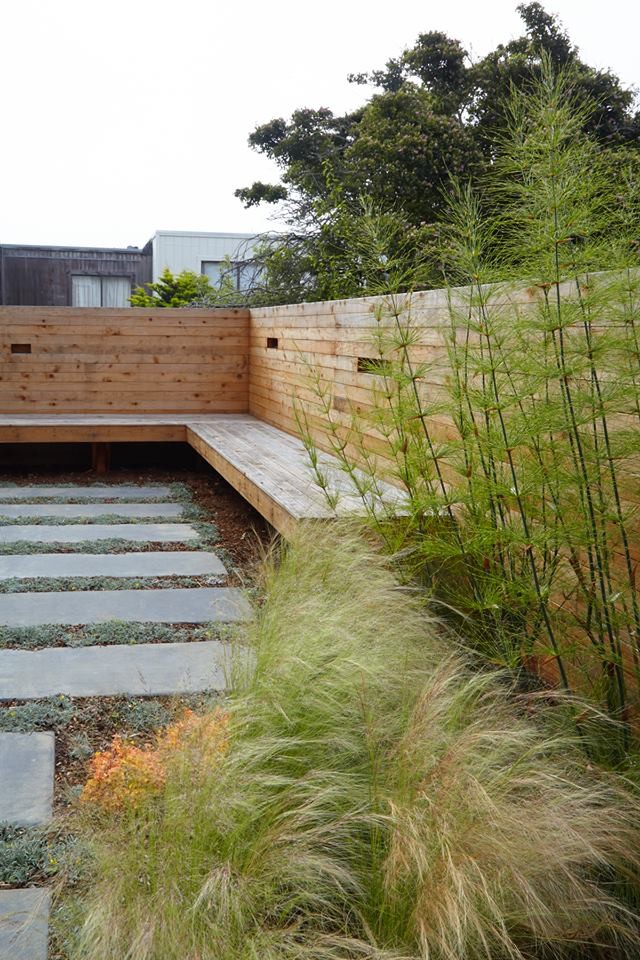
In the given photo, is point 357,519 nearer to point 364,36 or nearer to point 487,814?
point 487,814

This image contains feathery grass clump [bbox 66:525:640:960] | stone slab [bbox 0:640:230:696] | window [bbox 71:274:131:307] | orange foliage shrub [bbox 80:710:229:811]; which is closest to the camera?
feathery grass clump [bbox 66:525:640:960]

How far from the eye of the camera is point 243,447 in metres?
5.91

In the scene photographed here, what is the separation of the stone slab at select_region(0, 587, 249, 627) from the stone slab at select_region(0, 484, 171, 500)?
229 centimetres

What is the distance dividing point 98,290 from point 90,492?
11.5 m

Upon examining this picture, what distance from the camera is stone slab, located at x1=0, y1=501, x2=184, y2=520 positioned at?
18.5ft

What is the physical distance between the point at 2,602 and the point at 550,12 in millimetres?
13221

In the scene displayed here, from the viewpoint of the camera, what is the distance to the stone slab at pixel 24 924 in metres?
1.73

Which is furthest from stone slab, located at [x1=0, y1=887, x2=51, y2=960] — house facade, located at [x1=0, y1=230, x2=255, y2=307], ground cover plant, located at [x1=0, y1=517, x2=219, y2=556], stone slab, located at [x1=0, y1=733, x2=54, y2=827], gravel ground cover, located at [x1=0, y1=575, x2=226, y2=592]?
house facade, located at [x1=0, y1=230, x2=255, y2=307]

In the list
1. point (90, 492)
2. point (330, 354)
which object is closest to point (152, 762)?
point (330, 354)

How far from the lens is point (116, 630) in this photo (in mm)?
3539

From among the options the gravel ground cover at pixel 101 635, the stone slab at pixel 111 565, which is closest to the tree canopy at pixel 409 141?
the stone slab at pixel 111 565

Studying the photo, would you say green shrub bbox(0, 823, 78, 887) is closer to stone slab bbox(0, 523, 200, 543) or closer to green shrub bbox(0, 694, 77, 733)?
green shrub bbox(0, 694, 77, 733)

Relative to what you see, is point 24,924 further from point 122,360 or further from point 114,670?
point 122,360

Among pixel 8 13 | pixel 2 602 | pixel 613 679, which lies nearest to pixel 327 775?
pixel 613 679
